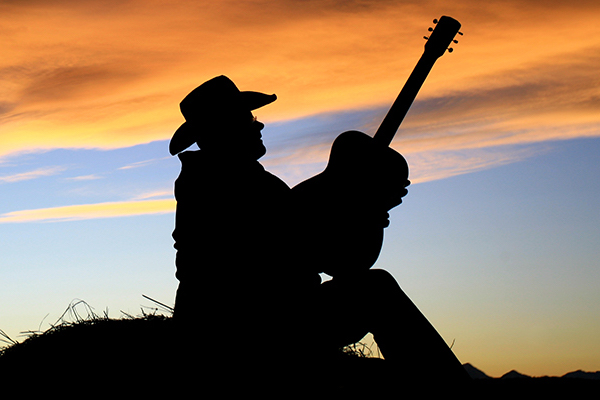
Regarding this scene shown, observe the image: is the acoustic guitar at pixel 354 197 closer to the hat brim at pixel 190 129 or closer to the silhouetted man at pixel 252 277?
the silhouetted man at pixel 252 277

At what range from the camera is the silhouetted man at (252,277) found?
3.93 m

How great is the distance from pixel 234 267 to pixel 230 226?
0.26 meters

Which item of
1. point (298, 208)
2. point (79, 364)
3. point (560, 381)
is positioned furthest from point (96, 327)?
point (560, 381)

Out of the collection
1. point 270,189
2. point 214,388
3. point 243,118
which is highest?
point 243,118

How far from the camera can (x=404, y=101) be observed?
596 centimetres

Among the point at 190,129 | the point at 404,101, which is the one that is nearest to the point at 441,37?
the point at 404,101

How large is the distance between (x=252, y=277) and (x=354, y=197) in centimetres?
172

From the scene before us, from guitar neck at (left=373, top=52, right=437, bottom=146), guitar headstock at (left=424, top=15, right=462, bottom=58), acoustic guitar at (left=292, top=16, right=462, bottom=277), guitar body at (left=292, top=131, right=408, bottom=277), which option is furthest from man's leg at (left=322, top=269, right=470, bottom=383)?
guitar headstock at (left=424, top=15, right=462, bottom=58)

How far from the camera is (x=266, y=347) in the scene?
12.8 feet

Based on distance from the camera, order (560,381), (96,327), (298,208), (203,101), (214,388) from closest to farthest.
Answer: (214,388)
(203,101)
(298,208)
(560,381)
(96,327)

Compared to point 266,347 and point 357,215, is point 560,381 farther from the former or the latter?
point 266,347

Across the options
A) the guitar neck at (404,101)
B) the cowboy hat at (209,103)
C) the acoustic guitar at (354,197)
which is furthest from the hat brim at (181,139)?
the guitar neck at (404,101)

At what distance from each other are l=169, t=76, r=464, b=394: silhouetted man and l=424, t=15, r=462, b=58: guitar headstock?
2436 mm

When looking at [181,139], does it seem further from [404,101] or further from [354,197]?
[404,101]
